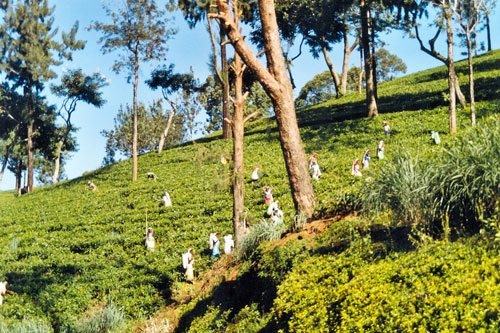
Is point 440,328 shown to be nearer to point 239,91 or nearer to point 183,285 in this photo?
point 239,91

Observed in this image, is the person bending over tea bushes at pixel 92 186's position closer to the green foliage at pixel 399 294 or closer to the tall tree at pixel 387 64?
the green foliage at pixel 399 294

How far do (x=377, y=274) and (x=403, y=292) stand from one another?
769 mm

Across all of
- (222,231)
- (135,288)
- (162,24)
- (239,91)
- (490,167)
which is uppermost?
(162,24)

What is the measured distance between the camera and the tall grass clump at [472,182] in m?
7.99

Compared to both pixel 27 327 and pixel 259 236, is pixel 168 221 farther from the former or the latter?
pixel 259 236

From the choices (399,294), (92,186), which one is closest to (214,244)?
(399,294)

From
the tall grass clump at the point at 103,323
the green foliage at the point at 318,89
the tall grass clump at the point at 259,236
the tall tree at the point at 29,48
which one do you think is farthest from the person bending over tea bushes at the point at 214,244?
the green foliage at the point at 318,89

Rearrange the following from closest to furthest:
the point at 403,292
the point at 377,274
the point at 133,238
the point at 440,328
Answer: the point at 440,328 → the point at 403,292 → the point at 377,274 → the point at 133,238

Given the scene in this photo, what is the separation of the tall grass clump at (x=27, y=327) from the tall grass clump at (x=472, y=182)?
12719 millimetres

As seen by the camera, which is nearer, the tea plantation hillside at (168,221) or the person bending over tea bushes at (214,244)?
the tea plantation hillside at (168,221)

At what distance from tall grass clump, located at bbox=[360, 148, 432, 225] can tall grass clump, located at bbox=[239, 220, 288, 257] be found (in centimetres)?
312

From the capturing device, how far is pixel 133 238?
78.8ft

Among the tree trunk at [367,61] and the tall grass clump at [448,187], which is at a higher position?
the tree trunk at [367,61]

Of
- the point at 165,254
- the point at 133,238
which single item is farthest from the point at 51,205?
the point at 165,254
